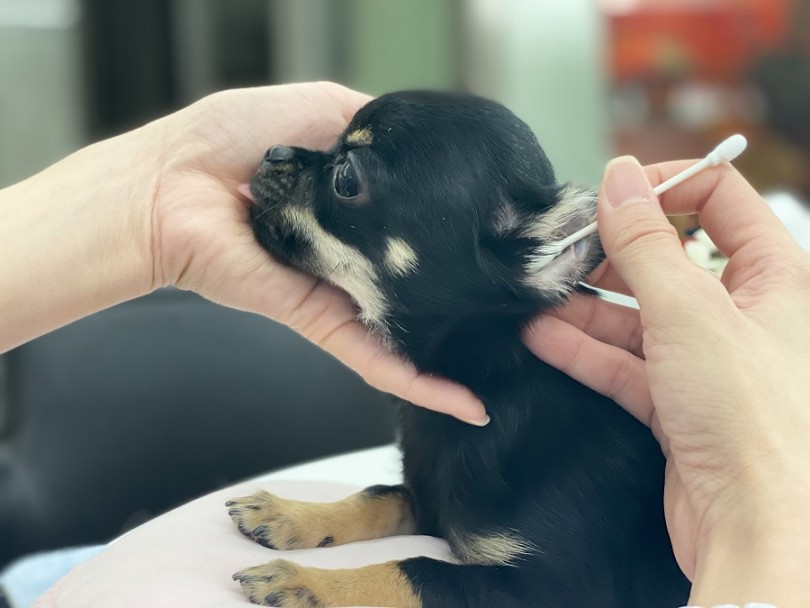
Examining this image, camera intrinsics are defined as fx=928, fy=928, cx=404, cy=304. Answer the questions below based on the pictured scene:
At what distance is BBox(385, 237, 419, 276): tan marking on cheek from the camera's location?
1.47m

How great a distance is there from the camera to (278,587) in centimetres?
127

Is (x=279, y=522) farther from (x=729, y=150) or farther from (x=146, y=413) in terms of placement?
(x=146, y=413)

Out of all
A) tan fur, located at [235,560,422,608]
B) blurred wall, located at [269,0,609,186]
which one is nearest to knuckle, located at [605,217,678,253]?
tan fur, located at [235,560,422,608]

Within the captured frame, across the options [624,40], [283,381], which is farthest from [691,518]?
[624,40]

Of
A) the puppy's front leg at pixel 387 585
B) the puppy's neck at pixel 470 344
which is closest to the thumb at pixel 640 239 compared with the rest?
the puppy's neck at pixel 470 344

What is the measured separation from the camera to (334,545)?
1508 mm

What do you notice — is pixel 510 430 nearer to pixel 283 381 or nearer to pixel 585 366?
pixel 585 366

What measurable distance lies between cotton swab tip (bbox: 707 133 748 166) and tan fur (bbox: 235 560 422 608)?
761 millimetres

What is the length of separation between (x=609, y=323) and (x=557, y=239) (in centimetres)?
20

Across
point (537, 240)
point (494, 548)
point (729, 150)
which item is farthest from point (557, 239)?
point (494, 548)

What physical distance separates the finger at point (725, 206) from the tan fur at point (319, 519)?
681 mm

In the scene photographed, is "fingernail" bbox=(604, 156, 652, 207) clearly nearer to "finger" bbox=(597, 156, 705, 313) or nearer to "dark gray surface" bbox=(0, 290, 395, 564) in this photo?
"finger" bbox=(597, 156, 705, 313)

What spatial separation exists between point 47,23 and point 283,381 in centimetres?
321

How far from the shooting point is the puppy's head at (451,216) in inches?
57.3
